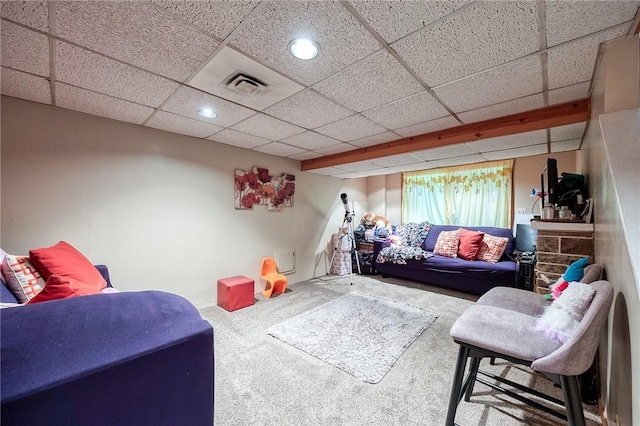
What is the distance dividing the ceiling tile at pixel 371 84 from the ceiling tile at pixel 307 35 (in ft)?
0.28

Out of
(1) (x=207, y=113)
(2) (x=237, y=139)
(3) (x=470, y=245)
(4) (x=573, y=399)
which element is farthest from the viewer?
(3) (x=470, y=245)

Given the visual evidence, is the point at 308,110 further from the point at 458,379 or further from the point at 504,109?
the point at 458,379

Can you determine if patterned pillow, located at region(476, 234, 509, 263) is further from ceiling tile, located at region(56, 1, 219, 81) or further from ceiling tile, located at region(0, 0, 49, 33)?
ceiling tile, located at region(0, 0, 49, 33)

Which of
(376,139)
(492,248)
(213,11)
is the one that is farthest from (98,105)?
(492,248)

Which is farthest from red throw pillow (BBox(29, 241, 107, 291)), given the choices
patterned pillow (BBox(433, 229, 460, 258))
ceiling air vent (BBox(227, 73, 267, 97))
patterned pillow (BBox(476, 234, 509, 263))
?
patterned pillow (BBox(476, 234, 509, 263))

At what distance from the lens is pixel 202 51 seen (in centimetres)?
139

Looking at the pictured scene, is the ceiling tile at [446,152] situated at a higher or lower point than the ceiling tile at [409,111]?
lower

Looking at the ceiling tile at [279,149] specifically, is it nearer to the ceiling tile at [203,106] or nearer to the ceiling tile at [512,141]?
the ceiling tile at [203,106]

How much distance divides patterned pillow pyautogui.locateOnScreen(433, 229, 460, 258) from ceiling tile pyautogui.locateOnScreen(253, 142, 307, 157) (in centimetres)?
273

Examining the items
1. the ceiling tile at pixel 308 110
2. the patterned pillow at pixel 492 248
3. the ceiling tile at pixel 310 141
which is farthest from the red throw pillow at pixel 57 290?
the patterned pillow at pixel 492 248

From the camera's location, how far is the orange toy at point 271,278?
3.43 meters

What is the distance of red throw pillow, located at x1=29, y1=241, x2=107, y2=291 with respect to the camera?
1.66 meters

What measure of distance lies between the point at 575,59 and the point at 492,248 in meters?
2.97

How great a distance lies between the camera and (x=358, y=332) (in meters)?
2.44
